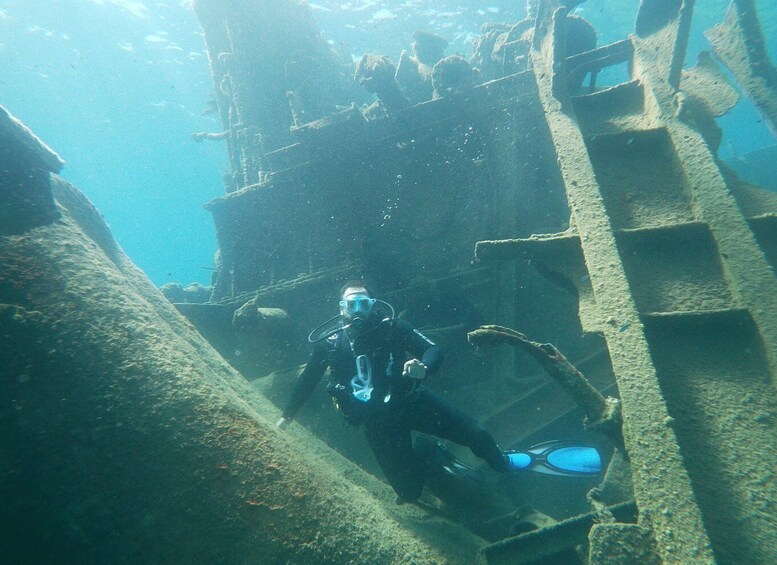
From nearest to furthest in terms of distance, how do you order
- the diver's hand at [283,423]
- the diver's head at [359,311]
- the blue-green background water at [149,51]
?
the diver's hand at [283,423], the diver's head at [359,311], the blue-green background water at [149,51]

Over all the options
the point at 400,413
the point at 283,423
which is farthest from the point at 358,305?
the point at 283,423

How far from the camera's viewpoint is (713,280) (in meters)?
2.61

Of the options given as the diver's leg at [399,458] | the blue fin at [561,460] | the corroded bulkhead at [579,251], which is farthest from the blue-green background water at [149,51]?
the diver's leg at [399,458]

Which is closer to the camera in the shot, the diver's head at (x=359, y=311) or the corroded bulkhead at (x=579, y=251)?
the corroded bulkhead at (x=579, y=251)

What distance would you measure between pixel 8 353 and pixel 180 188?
112 meters

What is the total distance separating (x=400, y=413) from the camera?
381 centimetres

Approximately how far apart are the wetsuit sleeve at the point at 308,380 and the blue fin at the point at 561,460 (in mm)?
2264

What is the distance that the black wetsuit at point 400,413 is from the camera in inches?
147

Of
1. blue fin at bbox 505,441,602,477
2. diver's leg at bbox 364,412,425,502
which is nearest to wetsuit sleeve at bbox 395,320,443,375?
diver's leg at bbox 364,412,425,502

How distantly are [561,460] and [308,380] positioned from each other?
116 inches

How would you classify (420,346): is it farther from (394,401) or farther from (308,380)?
(308,380)

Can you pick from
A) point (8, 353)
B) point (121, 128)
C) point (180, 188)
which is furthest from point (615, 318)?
point (180, 188)

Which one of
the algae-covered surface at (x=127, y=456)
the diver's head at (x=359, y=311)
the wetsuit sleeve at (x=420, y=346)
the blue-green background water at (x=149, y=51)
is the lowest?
the algae-covered surface at (x=127, y=456)

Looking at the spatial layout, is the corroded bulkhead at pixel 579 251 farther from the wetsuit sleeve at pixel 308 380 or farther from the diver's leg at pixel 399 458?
the diver's leg at pixel 399 458
